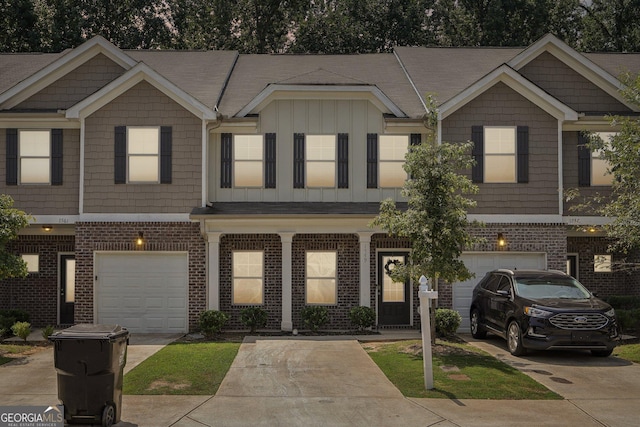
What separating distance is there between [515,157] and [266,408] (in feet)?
37.6

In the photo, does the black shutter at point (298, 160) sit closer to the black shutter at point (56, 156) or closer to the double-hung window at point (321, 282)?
the double-hung window at point (321, 282)

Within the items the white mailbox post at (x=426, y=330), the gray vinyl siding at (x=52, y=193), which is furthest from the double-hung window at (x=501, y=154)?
the gray vinyl siding at (x=52, y=193)

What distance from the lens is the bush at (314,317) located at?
718 inches

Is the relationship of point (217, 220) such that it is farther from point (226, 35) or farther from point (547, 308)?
point (226, 35)

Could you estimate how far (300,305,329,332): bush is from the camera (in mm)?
18234

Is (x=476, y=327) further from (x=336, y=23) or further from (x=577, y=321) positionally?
(x=336, y=23)

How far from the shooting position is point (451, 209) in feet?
47.2

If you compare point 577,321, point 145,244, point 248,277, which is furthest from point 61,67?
point 577,321

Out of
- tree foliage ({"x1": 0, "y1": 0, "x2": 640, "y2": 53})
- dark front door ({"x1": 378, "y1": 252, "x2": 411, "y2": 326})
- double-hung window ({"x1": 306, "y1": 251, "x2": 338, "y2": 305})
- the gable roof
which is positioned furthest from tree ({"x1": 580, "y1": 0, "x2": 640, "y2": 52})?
double-hung window ({"x1": 306, "y1": 251, "x2": 338, "y2": 305})

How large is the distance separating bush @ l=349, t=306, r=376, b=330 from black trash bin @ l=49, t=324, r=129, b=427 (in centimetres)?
963

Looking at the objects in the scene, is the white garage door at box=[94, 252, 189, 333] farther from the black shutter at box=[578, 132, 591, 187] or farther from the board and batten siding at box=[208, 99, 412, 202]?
the black shutter at box=[578, 132, 591, 187]

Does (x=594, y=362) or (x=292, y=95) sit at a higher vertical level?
(x=292, y=95)

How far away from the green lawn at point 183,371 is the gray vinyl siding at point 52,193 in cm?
565

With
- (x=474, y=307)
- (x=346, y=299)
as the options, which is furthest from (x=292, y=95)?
(x=474, y=307)
